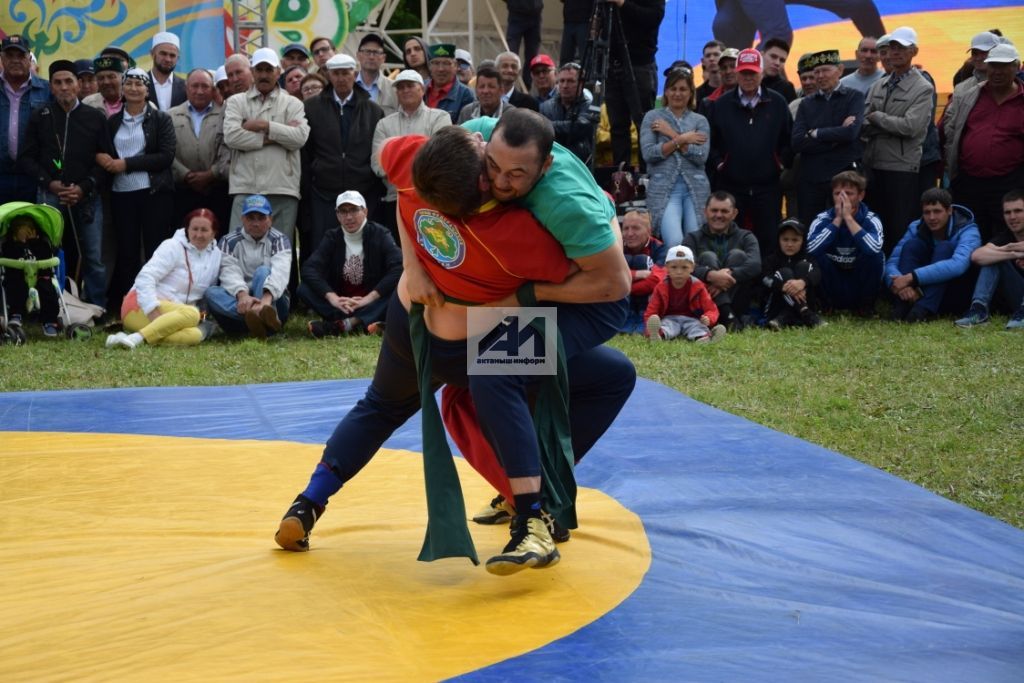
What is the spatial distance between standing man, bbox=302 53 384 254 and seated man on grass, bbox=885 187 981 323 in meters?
3.65

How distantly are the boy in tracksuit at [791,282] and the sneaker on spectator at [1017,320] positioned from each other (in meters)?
1.17

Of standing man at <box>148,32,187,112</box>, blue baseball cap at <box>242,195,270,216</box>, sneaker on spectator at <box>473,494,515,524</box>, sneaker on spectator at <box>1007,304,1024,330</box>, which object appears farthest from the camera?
standing man at <box>148,32,187,112</box>

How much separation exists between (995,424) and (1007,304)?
300 centimetres

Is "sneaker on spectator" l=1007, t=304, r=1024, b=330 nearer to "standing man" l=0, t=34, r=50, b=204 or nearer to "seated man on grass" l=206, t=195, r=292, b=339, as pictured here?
"seated man on grass" l=206, t=195, r=292, b=339

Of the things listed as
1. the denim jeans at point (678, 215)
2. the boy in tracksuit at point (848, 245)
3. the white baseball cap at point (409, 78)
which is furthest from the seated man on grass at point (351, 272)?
the boy in tracksuit at point (848, 245)

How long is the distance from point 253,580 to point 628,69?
6.02 meters

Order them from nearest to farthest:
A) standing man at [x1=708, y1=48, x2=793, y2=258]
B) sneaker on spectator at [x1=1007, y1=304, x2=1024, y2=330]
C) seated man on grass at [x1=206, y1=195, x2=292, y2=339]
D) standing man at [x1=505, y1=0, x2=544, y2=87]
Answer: sneaker on spectator at [x1=1007, y1=304, x2=1024, y2=330] → seated man on grass at [x1=206, y1=195, x2=292, y2=339] → standing man at [x1=708, y1=48, x2=793, y2=258] → standing man at [x1=505, y1=0, x2=544, y2=87]

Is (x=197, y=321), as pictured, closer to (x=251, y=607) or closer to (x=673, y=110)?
(x=673, y=110)

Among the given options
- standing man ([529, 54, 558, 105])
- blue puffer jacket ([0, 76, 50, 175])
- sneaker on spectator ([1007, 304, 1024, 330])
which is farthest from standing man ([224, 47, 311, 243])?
sneaker on spectator ([1007, 304, 1024, 330])

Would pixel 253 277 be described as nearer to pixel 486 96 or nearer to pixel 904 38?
pixel 486 96

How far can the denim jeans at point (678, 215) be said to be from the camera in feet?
27.0

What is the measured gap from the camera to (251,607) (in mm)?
2795

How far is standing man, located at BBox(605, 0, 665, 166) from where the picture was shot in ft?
27.3

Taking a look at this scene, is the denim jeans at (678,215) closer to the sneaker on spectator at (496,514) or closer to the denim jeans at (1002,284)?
the denim jeans at (1002,284)
